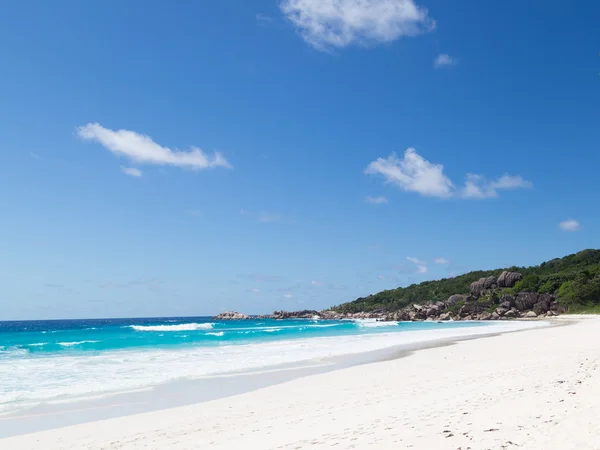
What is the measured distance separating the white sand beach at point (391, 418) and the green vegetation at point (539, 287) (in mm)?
57558

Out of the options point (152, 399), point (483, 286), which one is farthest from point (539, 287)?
point (152, 399)

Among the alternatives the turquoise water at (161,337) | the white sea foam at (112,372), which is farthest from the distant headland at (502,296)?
the white sea foam at (112,372)

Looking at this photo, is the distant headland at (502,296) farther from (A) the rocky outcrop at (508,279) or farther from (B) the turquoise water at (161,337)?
(B) the turquoise water at (161,337)

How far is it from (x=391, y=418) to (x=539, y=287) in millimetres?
76054

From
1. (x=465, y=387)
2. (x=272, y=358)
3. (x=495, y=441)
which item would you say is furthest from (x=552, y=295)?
(x=495, y=441)

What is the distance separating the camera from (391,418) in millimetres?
8125

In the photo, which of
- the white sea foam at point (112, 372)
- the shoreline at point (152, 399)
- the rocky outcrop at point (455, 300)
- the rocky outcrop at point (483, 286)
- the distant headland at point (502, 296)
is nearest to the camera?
the shoreline at point (152, 399)

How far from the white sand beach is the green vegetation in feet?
189

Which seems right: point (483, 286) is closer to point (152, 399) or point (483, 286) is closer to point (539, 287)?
point (539, 287)

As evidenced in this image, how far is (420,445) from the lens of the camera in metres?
6.22

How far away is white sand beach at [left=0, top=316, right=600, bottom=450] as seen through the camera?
6.48 metres

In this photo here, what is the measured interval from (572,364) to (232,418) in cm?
982

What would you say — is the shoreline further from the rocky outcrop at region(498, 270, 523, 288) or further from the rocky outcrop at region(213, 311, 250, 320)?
the rocky outcrop at region(213, 311, 250, 320)

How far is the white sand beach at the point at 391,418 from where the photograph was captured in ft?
21.3
